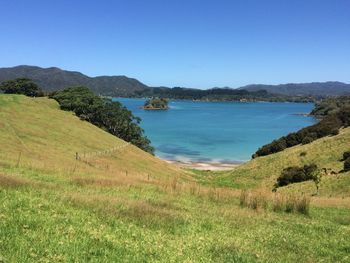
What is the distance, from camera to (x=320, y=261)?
11.8 metres

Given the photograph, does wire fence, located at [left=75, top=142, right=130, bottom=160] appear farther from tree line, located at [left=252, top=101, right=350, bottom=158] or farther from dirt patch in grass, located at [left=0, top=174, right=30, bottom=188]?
dirt patch in grass, located at [left=0, top=174, right=30, bottom=188]

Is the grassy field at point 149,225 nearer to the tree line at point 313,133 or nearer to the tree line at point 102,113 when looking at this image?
the tree line at point 313,133

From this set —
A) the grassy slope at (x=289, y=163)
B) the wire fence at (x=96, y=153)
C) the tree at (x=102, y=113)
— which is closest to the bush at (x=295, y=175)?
the grassy slope at (x=289, y=163)

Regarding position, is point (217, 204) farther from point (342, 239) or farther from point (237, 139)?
point (237, 139)

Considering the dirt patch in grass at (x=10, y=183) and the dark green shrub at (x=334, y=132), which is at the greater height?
the dirt patch in grass at (x=10, y=183)

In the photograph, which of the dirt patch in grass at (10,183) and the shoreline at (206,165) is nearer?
the dirt patch in grass at (10,183)

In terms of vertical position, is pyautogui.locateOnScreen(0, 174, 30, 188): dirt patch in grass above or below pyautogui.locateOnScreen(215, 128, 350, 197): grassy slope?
above

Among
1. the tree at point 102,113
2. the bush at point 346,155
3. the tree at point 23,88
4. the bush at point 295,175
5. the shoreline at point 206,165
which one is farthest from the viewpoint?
the tree at point 23,88

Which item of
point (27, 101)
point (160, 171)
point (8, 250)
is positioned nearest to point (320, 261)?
point (8, 250)

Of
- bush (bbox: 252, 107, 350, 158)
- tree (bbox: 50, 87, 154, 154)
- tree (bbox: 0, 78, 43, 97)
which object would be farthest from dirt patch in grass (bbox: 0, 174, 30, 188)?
tree (bbox: 0, 78, 43, 97)

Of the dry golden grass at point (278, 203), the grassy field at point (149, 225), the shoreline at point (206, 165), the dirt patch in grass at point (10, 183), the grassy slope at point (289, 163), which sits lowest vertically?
the shoreline at point (206, 165)

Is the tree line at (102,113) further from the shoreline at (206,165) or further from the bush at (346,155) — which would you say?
the bush at (346,155)

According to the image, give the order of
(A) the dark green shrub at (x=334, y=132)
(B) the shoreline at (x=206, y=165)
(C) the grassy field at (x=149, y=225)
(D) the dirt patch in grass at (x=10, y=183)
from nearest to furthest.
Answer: (C) the grassy field at (x=149, y=225), (D) the dirt patch in grass at (x=10, y=183), (A) the dark green shrub at (x=334, y=132), (B) the shoreline at (x=206, y=165)

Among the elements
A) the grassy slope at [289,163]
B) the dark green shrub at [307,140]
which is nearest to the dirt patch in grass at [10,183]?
the grassy slope at [289,163]
